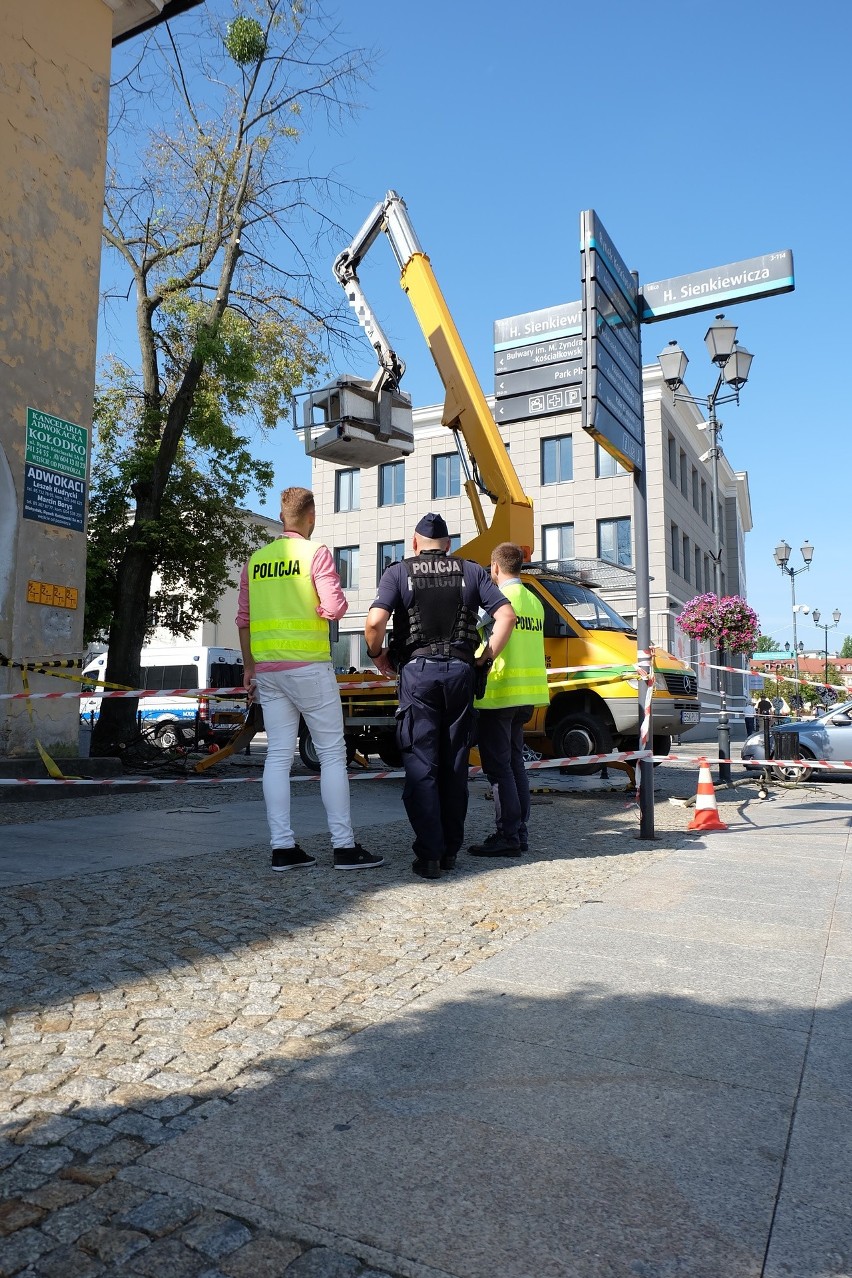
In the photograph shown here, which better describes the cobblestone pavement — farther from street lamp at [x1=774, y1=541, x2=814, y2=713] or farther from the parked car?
street lamp at [x1=774, y1=541, x2=814, y2=713]

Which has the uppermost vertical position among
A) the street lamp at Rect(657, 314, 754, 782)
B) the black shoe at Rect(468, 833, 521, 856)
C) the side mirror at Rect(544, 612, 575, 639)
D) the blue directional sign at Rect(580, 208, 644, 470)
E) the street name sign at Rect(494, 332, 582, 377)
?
the street lamp at Rect(657, 314, 754, 782)

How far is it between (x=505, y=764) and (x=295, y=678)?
60.8 inches

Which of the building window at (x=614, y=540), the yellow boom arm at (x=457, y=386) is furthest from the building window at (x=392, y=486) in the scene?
the yellow boom arm at (x=457, y=386)

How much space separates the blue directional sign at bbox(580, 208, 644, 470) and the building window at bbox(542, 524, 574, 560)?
27.9 m

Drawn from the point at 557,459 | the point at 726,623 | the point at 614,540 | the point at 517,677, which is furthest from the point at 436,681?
the point at 557,459

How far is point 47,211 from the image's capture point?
1120 centimetres

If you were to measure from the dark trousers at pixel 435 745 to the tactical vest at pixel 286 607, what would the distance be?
56cm

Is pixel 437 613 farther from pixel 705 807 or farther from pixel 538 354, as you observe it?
pixel 538 354

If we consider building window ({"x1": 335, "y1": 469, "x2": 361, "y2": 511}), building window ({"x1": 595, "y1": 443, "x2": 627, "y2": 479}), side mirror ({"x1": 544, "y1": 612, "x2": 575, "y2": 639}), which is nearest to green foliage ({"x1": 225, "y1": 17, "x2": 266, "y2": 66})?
side mirror ({"x1": 544, "y1": 612, "x2": 575, "y2": 639})

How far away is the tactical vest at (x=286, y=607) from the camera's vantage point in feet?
17.4

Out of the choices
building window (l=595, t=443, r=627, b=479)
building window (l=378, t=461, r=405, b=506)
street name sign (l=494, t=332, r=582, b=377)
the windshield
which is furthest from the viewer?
building window (l=378, t=461, r=405, b=506)

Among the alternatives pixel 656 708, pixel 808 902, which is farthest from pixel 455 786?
pixel 656 708

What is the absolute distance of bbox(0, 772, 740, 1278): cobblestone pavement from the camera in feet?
5.60

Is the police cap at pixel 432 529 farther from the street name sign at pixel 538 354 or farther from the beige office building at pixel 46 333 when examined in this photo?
the beige office building at pixel 46 333
